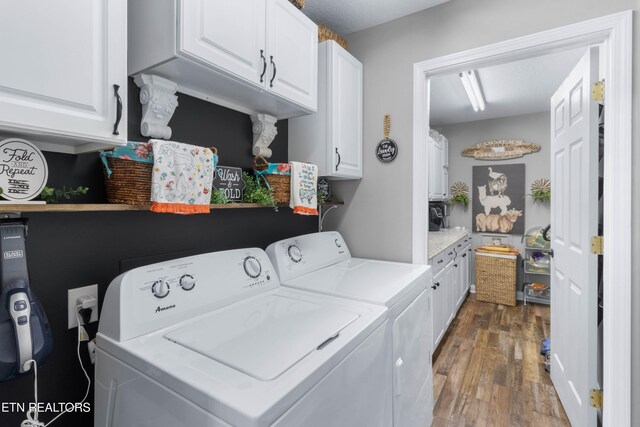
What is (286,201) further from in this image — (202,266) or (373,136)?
(373,136)

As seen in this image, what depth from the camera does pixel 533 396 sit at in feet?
7.11

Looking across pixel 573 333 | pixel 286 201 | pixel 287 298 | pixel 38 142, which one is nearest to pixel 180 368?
pixel 287 298

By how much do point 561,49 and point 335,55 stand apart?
1.22 metres

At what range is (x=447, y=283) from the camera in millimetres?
2986

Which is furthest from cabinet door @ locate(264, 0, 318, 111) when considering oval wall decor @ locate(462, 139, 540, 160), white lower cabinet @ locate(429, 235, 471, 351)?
oval wall decor @ locate(462, 139, 540, 160)

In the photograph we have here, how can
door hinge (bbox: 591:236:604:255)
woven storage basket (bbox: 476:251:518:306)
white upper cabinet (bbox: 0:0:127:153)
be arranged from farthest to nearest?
woven storage basket (bbox: 476:251:518:306) → door hinge (bbox: 591:236:604:255) → white upper cabinet (bbox: 0:0:127:153)

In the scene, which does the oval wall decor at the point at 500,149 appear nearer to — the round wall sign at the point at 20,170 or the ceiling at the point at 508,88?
the ceiling at the point at 508,88

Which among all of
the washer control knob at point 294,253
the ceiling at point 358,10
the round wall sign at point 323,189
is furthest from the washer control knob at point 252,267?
the ceiling at point 358,10

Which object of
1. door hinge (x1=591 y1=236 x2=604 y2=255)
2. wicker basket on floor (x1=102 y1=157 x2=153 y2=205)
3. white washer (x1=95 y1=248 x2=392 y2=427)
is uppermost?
wicker basket on floor (x1=102 y1=157 x2=153 y2=205)

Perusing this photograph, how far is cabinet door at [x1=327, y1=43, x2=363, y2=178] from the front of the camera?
189 centimetres

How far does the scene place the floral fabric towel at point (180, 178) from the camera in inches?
42.1

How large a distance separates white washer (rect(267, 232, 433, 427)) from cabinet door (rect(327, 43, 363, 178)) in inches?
19.6

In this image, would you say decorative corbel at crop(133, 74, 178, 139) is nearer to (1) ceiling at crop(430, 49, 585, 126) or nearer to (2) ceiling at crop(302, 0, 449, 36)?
(2) ceiling at crop(302, 0, 449, 36)

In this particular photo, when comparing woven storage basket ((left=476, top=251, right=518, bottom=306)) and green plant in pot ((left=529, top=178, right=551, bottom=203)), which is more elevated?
green plant in pot ((left=529, top=178, right=551, bottom=203))
